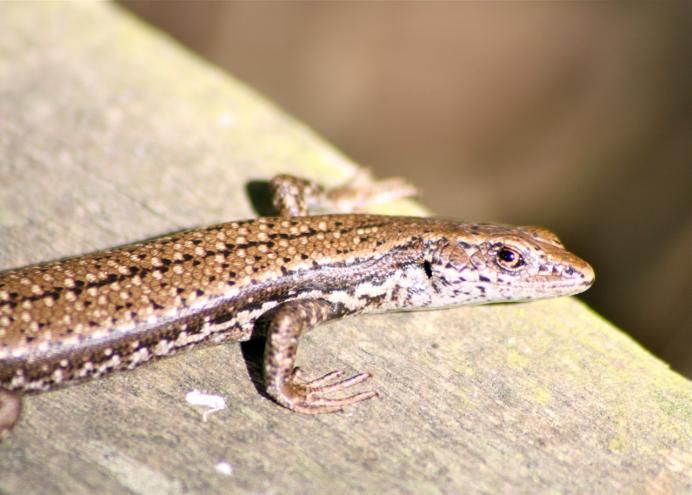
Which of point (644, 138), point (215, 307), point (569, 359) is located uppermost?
point (644, 138)

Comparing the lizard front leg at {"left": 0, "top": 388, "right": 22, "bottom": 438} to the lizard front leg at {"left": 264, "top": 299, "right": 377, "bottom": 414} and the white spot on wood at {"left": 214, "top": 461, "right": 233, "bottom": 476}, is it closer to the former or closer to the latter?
the white spot on wood at {"left": 214, "top": 461, "right": 233, "bottom": 476}

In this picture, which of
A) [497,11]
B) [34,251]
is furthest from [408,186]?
[497,11]

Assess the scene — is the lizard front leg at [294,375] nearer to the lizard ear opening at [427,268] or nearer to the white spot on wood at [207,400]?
the white spot on wood at [207,400]

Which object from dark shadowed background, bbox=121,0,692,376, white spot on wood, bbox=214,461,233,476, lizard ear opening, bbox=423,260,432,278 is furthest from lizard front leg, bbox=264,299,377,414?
dark shadowed background, bbox=121,0,692,376

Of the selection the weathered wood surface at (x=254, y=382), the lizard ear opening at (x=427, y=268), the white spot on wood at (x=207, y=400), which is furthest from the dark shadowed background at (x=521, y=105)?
the white spot on wood at (x=207, y=400)

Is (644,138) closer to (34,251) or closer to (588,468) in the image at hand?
(588,468)

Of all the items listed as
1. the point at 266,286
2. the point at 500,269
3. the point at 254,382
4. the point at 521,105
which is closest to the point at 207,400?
the point at 254,382

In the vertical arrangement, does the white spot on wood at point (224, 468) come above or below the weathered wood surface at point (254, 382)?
below

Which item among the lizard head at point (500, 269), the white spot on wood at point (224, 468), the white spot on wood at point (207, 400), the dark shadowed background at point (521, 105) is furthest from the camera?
the dark shadowed background at point (521, 105)

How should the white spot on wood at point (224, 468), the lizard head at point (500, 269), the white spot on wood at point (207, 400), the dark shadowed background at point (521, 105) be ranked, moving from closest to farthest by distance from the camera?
1. the white spot on wood at point (224, 468)
2. the white spot on wood at point (207, 400)
3. the lizard head at point (500, 269)
4. the dark shadowed background at point (521, 105)
